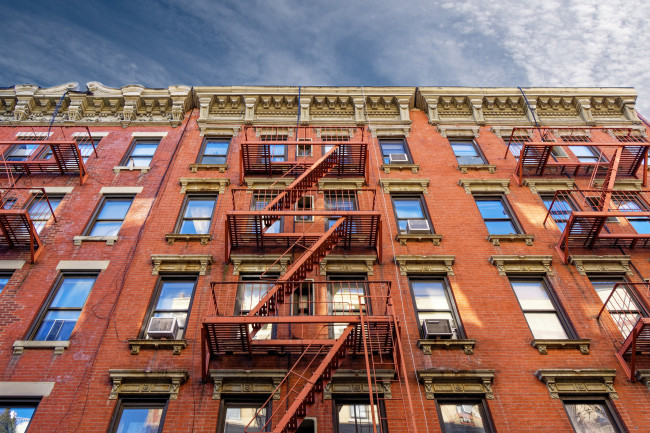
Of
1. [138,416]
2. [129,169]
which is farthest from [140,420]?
[129,169]

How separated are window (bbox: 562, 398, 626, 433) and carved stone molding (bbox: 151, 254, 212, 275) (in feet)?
29.3

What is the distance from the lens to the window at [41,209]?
14.5m

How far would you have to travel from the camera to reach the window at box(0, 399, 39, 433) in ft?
32.0

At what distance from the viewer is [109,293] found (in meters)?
12.4

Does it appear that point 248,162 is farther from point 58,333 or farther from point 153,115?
point 58,333

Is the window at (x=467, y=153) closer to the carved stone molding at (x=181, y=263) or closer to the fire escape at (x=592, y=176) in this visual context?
the fire escape at (x=592, y=176)

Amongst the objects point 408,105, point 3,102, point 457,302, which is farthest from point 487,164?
point 3,102

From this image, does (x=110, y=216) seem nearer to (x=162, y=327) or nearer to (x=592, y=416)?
(x=162, y=327)

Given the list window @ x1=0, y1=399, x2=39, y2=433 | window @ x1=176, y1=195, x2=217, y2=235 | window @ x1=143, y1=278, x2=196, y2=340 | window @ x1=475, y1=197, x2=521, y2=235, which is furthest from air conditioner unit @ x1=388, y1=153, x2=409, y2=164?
window @ x1=0, y1=399, x2=39, y2=433

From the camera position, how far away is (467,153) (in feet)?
59.2

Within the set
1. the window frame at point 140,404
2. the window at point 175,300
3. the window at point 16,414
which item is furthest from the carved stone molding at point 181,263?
the window at point 16,414

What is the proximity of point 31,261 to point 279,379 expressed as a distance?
749 centimetres

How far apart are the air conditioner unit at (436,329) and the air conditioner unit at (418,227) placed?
3.28 metres

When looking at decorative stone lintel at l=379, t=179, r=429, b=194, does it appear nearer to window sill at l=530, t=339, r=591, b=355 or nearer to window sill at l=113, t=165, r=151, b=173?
window sill at l=530, t=339, r=591, b=355
